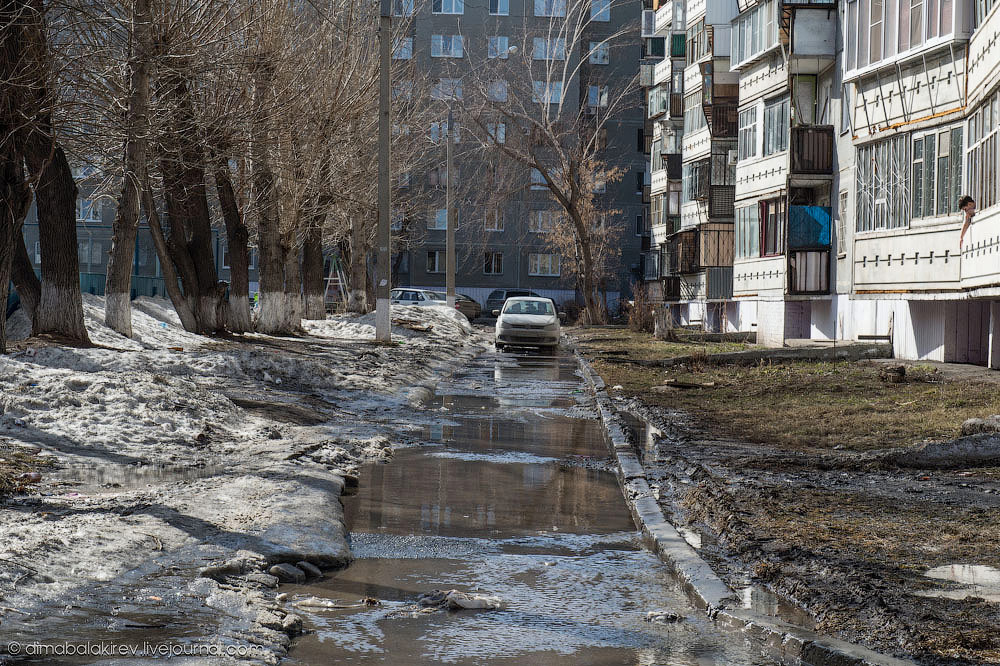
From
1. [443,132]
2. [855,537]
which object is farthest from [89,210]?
[443,132]

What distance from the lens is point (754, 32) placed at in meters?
34.9

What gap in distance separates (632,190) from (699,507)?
223ft

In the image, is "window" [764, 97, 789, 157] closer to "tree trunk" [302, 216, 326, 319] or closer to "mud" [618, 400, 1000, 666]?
"tree trunk" [302, 216, 326, 319]

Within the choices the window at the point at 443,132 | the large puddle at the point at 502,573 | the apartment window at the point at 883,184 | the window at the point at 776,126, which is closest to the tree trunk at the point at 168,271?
the large puddle at the point at 502,573

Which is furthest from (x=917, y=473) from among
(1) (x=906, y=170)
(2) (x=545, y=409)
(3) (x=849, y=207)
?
(3) (x=849, y=207)

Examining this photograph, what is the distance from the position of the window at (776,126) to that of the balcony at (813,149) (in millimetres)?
1438

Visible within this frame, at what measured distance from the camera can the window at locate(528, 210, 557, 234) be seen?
7088cm

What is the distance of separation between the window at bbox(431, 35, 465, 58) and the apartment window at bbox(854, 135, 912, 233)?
49.8 meters

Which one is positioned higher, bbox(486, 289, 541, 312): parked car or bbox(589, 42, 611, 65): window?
bbox(589, 42, 611, 65): window

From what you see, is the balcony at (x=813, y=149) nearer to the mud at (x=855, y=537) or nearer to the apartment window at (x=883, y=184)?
the apartment window at (x=883, y=184)

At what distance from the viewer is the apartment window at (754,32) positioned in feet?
108

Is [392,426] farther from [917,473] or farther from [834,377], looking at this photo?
[834,377]

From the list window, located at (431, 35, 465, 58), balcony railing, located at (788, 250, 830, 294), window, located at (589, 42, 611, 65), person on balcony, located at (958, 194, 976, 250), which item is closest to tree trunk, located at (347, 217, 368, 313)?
A: balcony railing, located at (788, 250, 830, 294)

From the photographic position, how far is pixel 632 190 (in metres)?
75.0
